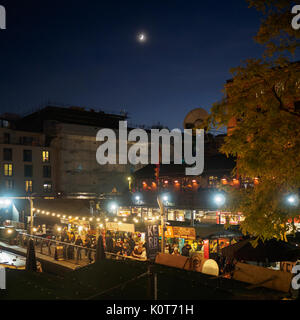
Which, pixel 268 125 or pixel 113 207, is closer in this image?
pixel 268 125

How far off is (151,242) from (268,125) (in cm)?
1092

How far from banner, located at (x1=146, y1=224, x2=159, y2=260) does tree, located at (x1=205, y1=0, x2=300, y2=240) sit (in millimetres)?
9337

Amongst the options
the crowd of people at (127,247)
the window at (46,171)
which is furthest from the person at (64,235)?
the window at (46,171)

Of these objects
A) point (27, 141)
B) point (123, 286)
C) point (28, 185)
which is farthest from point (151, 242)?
point (27, 141)

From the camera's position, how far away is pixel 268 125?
699cm

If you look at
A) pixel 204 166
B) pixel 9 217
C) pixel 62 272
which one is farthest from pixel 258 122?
pixel 9 217

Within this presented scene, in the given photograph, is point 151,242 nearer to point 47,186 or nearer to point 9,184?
point 9,184

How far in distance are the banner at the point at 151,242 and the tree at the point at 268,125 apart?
30.6 feet

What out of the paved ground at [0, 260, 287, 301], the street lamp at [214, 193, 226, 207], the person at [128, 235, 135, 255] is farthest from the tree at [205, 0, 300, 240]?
the street lamp at [214, 193, 226, 207]

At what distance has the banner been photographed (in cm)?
1639

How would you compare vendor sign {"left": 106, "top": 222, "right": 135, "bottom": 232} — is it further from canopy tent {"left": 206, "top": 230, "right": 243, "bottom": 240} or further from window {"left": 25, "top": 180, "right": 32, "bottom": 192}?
window {"left": 25, "top": 180, "right": 32, "bottom": 192}
